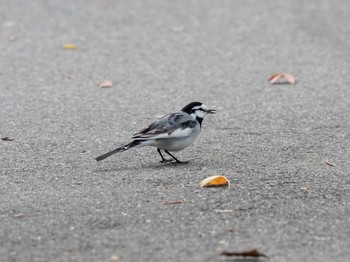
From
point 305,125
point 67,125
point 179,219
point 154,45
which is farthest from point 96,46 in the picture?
point 179,219

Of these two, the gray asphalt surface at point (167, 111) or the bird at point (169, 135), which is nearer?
the gray asphalt surface at point (167, 111)

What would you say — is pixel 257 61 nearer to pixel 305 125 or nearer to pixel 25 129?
pixel 305 125

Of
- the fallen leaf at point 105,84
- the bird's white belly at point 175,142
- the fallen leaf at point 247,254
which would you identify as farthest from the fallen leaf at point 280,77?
the fallen leaf at point 247,254

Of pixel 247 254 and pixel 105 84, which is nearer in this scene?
pixel 247 254

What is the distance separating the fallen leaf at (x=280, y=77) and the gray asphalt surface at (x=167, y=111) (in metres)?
0.15

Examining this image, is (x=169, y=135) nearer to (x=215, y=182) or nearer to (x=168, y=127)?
(x=168, y=127)

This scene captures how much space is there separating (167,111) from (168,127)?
6.83 ft

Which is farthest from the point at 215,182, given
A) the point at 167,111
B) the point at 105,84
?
the point at 105,84

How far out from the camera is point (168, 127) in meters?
7.26

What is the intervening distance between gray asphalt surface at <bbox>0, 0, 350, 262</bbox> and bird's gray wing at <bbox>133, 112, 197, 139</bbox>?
28cm

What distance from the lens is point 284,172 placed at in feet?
22.7

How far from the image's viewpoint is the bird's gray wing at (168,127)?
7.16 meters

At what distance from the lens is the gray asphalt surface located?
18.0 feet

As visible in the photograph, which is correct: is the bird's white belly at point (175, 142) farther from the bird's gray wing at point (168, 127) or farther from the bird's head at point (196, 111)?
the bird's head at point (196, 111)
